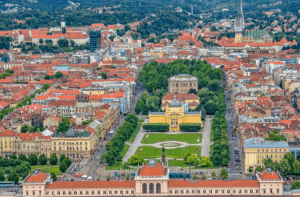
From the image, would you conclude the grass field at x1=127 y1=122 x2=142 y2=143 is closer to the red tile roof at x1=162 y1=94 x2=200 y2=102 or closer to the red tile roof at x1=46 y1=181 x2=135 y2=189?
the red tile roof at x1=162 y1=94 x2=200 y2=102

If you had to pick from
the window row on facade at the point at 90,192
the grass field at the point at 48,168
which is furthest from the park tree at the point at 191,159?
the window row on facade at the point at 90,192

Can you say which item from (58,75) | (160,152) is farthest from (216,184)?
(58,75)

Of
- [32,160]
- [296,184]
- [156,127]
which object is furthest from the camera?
[156,127]

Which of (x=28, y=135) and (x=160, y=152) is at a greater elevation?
(x=28, y=135)

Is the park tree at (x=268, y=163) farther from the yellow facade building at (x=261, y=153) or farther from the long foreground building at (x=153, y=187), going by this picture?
the long foreground building at (x=153, y=187)

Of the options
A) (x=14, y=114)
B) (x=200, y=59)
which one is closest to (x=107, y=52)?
(x=200, y=59)

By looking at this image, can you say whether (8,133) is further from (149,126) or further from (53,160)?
(149,126)

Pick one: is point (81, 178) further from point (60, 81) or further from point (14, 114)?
point (60, 81)
